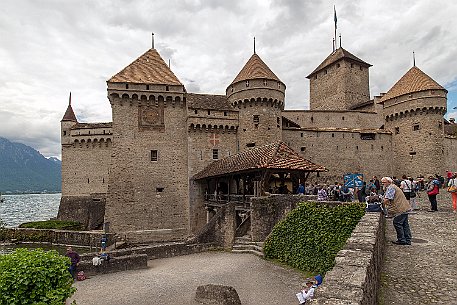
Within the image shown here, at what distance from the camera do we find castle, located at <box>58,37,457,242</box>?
24250 millimetres

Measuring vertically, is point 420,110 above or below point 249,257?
above

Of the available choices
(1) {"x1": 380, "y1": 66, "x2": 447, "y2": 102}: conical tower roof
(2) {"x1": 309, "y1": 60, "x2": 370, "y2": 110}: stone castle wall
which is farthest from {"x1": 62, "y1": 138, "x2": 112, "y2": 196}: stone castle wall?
(1) {"x1": 380, "y1": 66, "x2": 447, "y2": 102}: conical tower roof

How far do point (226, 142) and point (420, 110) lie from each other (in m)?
18.3

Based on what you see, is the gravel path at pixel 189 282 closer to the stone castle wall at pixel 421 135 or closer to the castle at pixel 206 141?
the castle at pixel 206 141

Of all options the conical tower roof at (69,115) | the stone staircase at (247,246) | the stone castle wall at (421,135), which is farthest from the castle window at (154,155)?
the stone castle wall at (421,135)

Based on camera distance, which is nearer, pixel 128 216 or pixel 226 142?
pixel 128 216

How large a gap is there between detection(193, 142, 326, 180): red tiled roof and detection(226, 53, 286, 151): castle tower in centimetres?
468

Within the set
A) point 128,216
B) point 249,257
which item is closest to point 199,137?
point 128,216

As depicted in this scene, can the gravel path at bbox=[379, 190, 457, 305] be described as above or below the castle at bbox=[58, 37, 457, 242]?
below

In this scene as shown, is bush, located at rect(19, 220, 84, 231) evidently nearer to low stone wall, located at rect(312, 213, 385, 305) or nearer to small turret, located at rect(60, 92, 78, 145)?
small turret, located at rect(60, 92, 78, 145)

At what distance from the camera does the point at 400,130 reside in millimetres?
30844

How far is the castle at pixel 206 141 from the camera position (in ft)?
79.6

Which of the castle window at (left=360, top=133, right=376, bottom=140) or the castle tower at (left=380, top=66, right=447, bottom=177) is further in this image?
the castle window at (left=360, top=133, right=376, bottom=140)

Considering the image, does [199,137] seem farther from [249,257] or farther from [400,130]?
[400,130]
